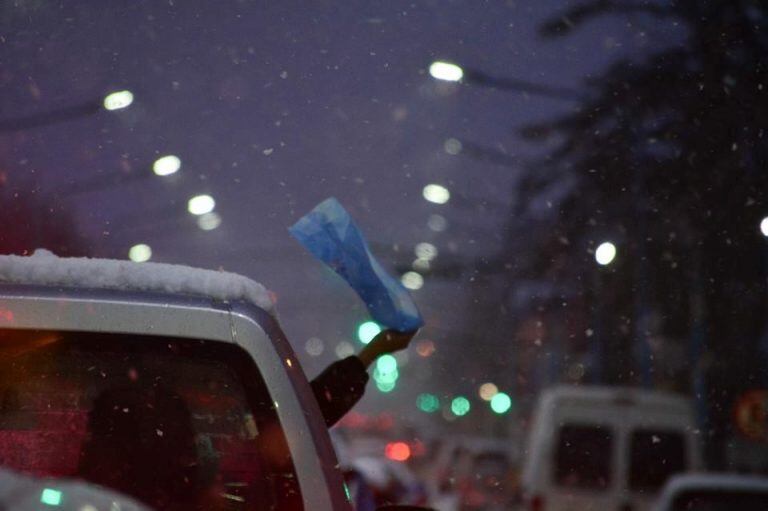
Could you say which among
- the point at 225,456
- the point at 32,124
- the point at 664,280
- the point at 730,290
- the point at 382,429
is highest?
the point at 382,429

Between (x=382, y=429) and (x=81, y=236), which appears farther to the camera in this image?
(x=382, y=429)

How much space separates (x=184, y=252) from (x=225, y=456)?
6270 centimetres

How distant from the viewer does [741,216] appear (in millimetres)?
24109

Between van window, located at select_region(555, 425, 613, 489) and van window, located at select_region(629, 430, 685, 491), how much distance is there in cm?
29

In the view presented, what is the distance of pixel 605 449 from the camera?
16.7 meters

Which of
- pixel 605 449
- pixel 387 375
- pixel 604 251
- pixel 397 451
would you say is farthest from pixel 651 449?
pixel 397 451

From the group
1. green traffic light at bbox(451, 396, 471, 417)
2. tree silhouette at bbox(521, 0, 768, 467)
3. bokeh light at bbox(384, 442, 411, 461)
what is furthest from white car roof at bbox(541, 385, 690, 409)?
green traffic light at bbox(451, 396, 471, 417)

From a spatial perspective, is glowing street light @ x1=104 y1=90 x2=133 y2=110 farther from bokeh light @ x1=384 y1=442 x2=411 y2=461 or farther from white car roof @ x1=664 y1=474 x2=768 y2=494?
bokeh light @ x1=384 y1=442 x2=411 y2=461

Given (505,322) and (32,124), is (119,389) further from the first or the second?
(505,322)

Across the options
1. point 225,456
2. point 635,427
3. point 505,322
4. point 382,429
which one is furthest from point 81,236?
point 505,322

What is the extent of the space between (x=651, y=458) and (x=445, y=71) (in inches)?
191

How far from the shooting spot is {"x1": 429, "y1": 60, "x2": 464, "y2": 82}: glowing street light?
18.0 metres

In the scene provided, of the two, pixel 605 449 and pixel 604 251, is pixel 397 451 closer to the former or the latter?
pixel 604 251

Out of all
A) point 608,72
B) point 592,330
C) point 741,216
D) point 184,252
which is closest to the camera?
point 741,216
